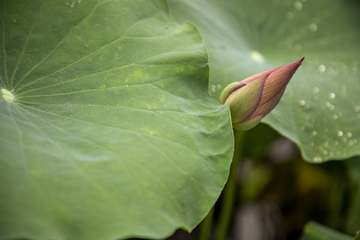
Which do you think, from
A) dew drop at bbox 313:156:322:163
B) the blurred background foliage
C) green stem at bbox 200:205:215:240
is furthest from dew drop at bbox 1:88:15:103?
the blurred background foliage

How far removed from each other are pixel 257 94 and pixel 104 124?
1.31ft

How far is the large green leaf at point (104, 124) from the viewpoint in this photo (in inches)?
18.4

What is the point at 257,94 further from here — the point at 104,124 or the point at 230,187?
the point at 230,187

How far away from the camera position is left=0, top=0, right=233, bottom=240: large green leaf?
467 millimetres

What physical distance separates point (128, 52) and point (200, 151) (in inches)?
13.5

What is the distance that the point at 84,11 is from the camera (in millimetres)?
751

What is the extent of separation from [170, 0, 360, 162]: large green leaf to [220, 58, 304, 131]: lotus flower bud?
0.51 feet

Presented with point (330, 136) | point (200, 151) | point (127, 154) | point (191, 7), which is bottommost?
point (330, 136)

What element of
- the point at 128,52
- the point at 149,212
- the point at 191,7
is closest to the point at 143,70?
the point at 128,52

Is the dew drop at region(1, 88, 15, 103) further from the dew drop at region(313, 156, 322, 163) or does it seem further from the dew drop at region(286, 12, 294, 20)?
the dew drop at region(286, 12, 294, 20)

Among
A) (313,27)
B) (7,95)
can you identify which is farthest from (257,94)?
(313,27)

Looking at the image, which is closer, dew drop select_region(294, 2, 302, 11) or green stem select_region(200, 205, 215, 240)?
green stem select_region(200, 205, 215, 240)

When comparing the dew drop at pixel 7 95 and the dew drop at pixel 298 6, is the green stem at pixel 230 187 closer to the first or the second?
the dew drop at pixel 298 6

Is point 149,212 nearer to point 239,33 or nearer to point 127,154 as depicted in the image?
point 127,154
